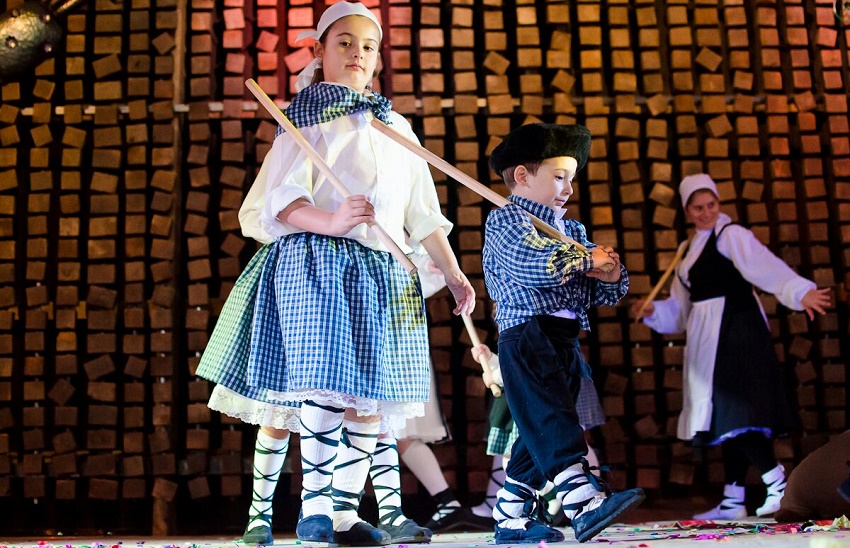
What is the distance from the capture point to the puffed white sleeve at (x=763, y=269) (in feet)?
15.0

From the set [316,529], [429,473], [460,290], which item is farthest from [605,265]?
[429,473]

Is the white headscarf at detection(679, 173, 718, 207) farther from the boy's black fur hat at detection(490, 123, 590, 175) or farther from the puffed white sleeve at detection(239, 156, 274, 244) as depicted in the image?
the puffed white sleeve at detection(239, 156, 274, 244)

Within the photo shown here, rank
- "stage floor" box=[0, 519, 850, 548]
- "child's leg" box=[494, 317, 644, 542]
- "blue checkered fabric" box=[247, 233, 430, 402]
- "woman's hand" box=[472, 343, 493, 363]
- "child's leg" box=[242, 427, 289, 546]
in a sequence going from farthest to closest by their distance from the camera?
"woman's hand" box=[472, 343, 493, 363] → "child's leg" box=[242, 427, 289, 546] → "blue checkered fabric" box=[247, 233, 430, 402] → "child's leg" box=[494, 317, 644, 542] → "stage floor" box=[0, 519, 850, 548]

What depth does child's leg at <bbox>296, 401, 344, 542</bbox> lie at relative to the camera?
8.59ft

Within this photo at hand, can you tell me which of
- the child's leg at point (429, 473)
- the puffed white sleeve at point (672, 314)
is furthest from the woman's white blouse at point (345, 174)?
the puffed white sleeve at point (672, 314)

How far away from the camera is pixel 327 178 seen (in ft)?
9.26

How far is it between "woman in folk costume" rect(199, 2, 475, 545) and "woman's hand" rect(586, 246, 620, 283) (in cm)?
47

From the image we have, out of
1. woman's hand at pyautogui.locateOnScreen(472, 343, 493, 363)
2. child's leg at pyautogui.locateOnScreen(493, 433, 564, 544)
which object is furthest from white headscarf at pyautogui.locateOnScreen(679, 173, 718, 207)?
child's leg at pyautogui.locateOnScreen(493, 433, 564, 544)

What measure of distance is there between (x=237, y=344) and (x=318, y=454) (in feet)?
1.53

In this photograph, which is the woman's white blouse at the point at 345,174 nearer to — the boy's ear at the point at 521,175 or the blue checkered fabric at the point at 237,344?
the blue checkered fabric at the point at 237,344

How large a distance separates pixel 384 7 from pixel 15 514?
348cm

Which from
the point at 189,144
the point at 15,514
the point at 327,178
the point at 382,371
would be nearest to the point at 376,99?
the point at 327,178

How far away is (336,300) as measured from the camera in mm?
2689

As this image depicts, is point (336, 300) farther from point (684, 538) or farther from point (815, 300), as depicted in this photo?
point (815, 300)
